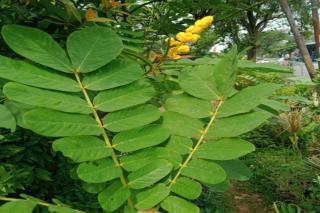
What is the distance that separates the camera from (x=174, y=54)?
91cm

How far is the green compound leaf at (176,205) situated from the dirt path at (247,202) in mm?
3980

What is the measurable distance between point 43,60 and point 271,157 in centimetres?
522

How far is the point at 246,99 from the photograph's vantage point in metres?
0.81

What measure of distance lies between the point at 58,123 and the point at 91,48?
157 millimetres

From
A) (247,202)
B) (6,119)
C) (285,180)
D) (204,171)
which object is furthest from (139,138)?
(247,202)

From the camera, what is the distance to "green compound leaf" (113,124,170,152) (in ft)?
2.55

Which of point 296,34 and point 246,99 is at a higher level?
point 246,99

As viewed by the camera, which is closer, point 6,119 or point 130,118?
point 6,119

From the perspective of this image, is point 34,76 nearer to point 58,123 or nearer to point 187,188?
point 58,123

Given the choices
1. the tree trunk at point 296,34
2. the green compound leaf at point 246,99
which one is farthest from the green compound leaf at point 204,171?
the tree trunk at point 296,34

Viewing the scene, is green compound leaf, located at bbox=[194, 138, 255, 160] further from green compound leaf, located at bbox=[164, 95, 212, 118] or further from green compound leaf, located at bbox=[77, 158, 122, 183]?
green compound leaf, located at bbox=[77, 158, 122, 183]

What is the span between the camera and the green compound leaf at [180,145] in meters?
0.81

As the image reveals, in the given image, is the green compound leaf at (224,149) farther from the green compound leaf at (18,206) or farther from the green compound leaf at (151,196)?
the green compound leaf at (18,206)

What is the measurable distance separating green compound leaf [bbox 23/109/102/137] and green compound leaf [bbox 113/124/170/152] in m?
0.05
